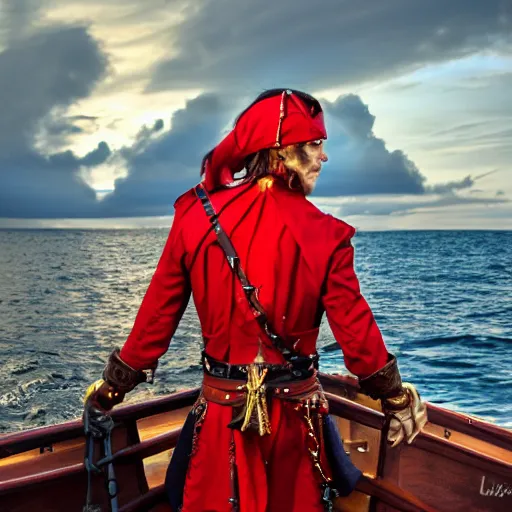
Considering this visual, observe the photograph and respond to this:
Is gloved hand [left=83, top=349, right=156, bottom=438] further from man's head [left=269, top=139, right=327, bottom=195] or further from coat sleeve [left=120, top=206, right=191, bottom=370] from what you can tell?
man's head [left=269, top=139, right=327, bottom=195]

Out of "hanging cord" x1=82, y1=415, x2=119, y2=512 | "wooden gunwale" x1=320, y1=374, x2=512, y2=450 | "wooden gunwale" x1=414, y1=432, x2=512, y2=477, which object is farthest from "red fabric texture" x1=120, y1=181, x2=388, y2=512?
"wooden gunwale" x1=320, y1=374, x2=512, y2=450

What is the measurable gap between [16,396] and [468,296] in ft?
96.6

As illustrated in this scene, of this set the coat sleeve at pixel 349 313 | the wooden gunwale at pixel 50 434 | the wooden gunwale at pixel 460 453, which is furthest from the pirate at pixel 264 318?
the wooden gunwale at pixel 460 453

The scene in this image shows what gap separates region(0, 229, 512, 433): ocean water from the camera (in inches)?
619

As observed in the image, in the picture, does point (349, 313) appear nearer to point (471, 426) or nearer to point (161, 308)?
point (161, 308)

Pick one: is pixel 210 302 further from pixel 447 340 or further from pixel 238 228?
pixel 447 340

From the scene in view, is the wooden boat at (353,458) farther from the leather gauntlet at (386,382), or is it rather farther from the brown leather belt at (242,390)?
the leather gauntlet at (386,382)

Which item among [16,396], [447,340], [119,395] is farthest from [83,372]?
[119,395]

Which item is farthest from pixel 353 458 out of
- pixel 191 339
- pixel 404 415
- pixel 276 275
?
pixel 191 339

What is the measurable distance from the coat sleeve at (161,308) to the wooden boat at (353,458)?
1.37m

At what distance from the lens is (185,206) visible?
283 cm

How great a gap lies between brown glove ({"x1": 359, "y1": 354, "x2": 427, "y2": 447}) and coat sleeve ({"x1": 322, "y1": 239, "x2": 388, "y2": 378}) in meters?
0.10

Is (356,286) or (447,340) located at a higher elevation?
(356,286)

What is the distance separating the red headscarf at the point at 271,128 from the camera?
2600 mm
